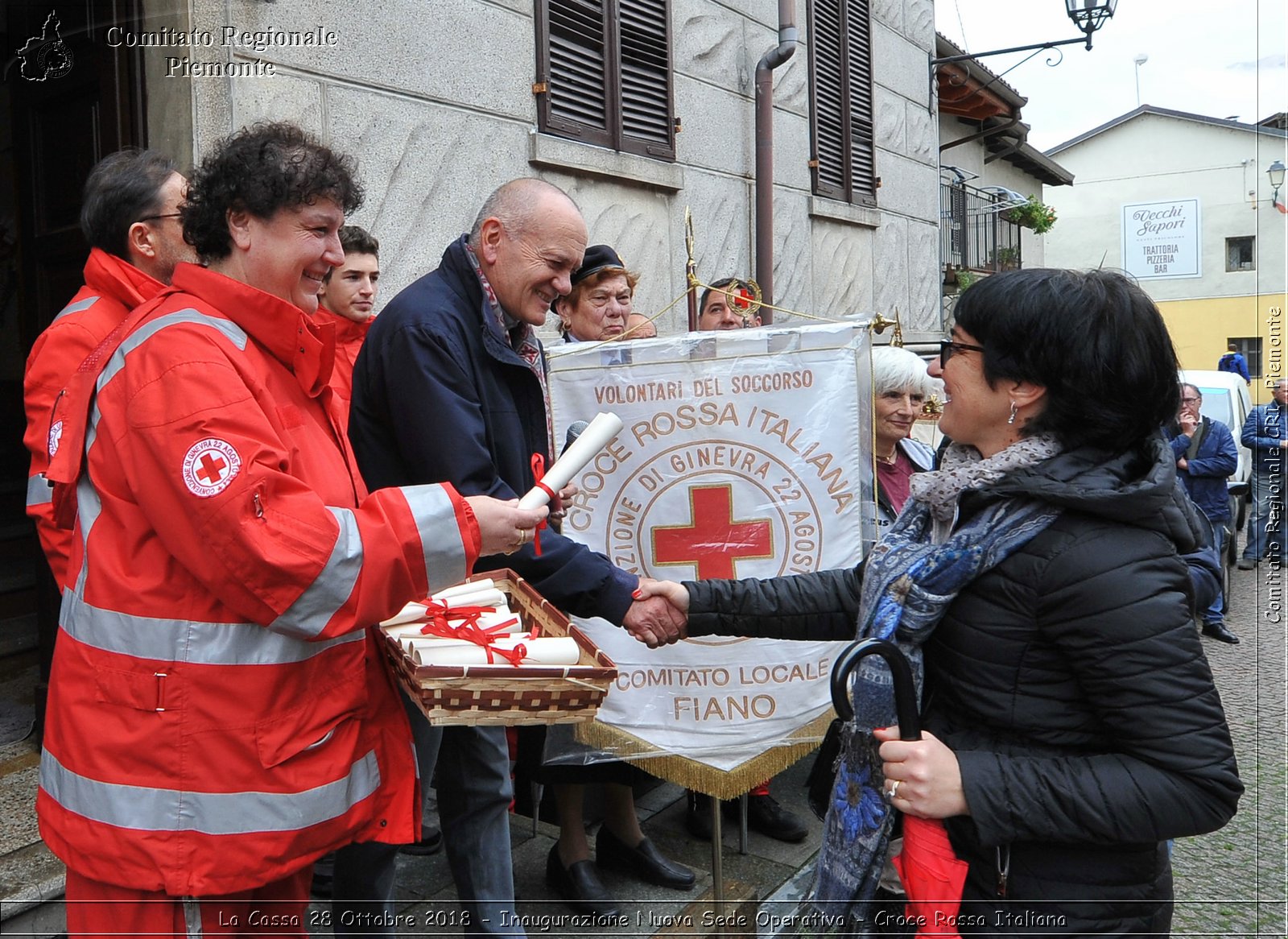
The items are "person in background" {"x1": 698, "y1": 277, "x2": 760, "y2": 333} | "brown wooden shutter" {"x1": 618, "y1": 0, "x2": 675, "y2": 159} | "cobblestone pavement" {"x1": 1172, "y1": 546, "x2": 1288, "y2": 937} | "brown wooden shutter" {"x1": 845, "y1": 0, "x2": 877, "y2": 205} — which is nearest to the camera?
"cobblestone pavement" {"x1": 1172, "y1": 546, "x2": 1288, "y2": 937}

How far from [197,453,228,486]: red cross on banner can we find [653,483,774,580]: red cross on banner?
1686 millimetres

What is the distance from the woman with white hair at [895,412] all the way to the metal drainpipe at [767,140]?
354cm

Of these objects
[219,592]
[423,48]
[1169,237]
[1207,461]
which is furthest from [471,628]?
[1169,237]

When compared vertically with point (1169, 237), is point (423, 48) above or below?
below

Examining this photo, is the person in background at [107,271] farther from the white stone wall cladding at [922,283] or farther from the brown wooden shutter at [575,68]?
the white stone wall cladding at [922,283]

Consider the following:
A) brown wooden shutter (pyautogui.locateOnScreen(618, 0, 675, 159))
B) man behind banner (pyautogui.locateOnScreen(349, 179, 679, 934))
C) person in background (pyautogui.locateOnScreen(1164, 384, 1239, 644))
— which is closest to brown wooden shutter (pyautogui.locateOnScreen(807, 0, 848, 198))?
brown wooden shutter (pyautogui.locateOnScreen(618, 0, 675, 159))

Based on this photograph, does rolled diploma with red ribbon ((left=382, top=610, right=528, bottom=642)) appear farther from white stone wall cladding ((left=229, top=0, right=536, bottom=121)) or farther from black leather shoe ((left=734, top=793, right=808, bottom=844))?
white stone wall cladding ((left=229, top=0, right=536, bottom=121))

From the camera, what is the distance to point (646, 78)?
6.52 meters

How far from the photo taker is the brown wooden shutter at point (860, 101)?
897cm

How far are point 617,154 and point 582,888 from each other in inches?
167

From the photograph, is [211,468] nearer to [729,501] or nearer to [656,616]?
[656,616]

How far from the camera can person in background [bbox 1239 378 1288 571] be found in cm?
1003

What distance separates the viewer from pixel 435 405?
2525 mm

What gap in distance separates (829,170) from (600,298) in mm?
5163
